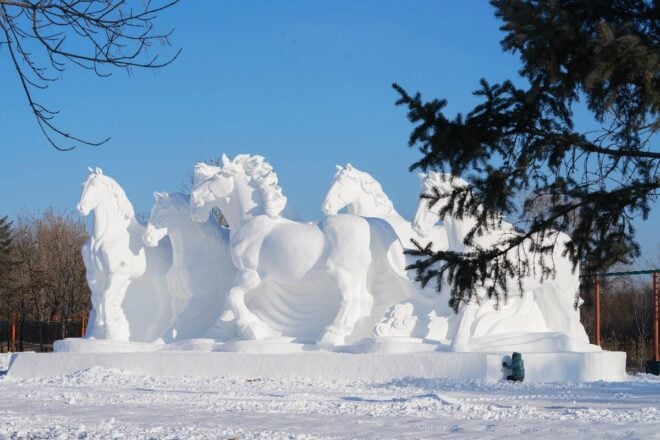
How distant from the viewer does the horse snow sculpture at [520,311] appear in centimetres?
1315

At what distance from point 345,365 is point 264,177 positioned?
3.59 metres

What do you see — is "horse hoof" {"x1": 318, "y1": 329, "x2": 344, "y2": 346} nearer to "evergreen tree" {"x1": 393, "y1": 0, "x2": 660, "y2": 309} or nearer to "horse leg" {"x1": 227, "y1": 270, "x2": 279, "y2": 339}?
"horse leg" {"x1": 227, "y1": 270, "x2": 279, "y2": 339}

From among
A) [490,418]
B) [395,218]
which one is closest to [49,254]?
[395,218]

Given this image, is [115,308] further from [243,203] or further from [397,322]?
[397,322]

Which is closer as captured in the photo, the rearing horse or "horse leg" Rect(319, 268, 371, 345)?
"horse leg" Rect(319, 268, 371, 345)

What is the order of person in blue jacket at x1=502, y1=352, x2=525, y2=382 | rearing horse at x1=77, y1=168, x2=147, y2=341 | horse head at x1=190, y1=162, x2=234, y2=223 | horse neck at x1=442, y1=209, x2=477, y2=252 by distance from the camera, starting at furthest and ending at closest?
rearing horse at x1=77, y1=168, x2=147, y2=341 → horse head at x1=190, y1=162, x2=234, y2=223 → horse neck at x1=442, y1=209, x2=477, y2=252 → person in blue jacket at x1=502, y1=352, x2=525, y2=382

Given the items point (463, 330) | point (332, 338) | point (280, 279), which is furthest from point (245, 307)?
point (463, 330)

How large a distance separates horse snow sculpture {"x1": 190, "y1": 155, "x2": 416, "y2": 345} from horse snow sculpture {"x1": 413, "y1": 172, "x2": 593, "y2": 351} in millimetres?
1040

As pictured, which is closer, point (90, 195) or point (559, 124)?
point (559, 124)

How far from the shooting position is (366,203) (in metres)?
14.9

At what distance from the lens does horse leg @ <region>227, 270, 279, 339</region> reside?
574 inches

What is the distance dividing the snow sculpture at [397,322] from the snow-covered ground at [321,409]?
1.21 m

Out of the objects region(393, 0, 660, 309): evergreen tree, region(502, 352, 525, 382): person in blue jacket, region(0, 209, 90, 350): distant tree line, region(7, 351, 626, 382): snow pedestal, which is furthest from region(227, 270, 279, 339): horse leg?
region(0, 209, 90, 350): distant tree line

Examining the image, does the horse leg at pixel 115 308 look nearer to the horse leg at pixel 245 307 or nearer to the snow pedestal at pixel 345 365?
the snow pedestal at pixel 345 365
